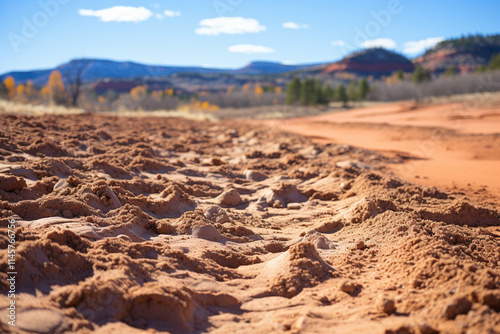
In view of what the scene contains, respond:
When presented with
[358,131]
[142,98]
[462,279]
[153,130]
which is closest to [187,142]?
[153,130]

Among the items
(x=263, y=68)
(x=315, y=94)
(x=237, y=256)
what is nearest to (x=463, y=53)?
(x=263, y=68)

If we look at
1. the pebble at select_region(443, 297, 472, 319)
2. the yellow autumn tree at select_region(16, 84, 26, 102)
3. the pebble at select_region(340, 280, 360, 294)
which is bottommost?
the pebble at select_region(340, 280, 360, 294)

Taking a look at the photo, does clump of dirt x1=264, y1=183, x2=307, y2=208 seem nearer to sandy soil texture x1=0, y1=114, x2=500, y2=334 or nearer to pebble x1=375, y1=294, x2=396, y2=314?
sandy soil texture x1=0, y1=114, x2=500, y2=334

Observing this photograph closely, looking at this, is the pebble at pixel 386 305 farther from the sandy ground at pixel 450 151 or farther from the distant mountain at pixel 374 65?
the distant mountain at pixel 374 65

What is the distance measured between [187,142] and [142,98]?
45815 mm

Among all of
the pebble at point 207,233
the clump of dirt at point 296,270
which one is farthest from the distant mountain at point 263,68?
the clump of dirt at point 296,270

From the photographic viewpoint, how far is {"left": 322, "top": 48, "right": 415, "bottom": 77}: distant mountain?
127m

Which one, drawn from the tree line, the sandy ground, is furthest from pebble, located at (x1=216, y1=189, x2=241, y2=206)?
the tree line

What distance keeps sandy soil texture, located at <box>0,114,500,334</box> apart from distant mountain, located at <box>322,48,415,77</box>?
418ft

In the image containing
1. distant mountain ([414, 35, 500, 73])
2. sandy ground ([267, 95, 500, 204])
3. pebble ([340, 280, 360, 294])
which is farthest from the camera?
distant mountain ([414, 35, 500, 73])

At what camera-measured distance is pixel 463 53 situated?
4786 inches

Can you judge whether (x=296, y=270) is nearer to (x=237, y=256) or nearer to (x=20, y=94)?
(x=237, y=256)

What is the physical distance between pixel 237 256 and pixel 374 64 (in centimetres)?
13628

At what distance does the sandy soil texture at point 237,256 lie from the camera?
229 centimetres
